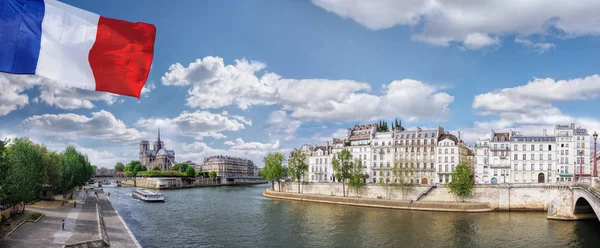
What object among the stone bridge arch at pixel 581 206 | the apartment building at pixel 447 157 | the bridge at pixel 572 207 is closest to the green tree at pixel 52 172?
the apartment building at pixel 447 157

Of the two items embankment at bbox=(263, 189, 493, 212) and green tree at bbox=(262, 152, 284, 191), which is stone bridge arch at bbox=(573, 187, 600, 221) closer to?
embankment at bbox=(263, 189, 493, 212)

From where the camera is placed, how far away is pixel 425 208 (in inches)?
3000

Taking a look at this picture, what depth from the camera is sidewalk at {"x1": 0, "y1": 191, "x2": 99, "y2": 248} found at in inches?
1308

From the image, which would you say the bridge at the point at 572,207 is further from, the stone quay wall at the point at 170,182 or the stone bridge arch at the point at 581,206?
the stone quay wall at the point at 170,182

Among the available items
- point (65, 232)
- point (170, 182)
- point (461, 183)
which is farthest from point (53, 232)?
point (170, 182)

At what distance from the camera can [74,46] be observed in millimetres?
9766

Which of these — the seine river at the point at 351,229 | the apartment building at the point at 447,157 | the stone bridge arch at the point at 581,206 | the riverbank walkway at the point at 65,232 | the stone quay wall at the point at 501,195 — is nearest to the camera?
the riverbank walkway at the point at 65,232

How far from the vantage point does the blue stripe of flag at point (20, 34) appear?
29.9ft

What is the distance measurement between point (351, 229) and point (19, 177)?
36.7 meters

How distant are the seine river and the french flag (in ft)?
112

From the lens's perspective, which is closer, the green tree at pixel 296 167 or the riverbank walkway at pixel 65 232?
the riverbank walkway at pixel 65 232

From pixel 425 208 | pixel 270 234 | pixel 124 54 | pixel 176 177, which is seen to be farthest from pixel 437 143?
pixel 176 177

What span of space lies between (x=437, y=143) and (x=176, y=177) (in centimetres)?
12554

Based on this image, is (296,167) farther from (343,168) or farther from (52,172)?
(52,172)
